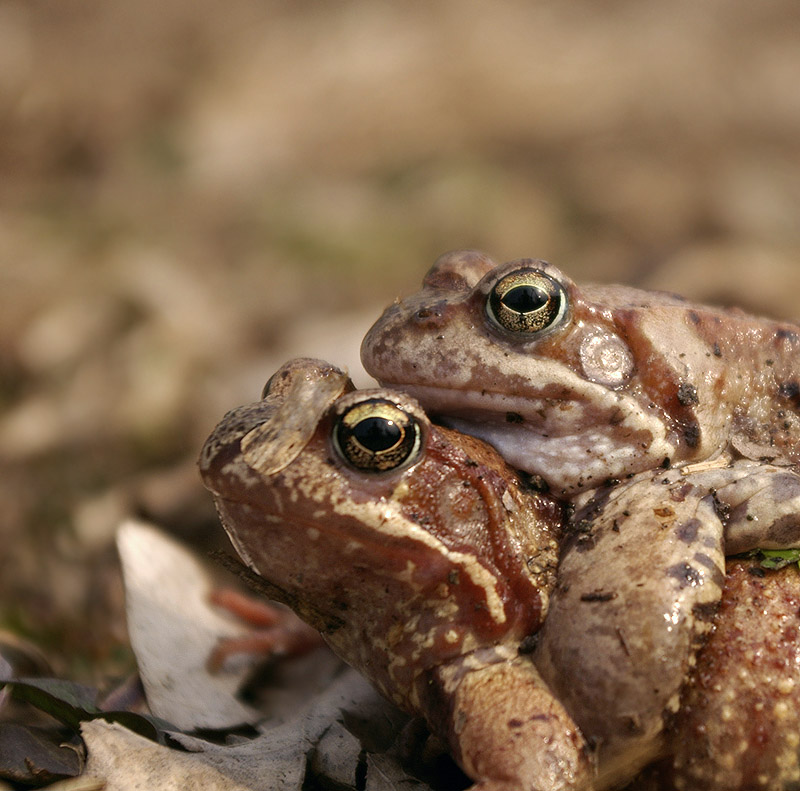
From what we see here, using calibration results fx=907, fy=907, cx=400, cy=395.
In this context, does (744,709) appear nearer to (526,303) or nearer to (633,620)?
(633,620)

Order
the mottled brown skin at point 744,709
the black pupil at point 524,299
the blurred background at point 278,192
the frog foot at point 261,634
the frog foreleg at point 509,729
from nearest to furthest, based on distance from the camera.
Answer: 1. the frog foreleg at point 509,729
2. the mottled brown skin at point 744,709
3. the black pupil at point 524,299
4. the frog foot at point 261,634
5. the blurred background at point 278,192

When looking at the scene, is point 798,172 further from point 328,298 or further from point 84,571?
point 84,571

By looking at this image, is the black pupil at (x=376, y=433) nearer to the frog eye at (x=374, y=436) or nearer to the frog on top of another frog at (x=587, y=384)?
the frog eye at (x=374, y=436)

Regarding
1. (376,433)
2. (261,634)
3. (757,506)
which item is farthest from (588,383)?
(261,634)

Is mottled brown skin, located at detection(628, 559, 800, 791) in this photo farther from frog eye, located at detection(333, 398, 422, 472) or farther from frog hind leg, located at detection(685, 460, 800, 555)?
frog eye, located at detection(333, 398, 422, 472)

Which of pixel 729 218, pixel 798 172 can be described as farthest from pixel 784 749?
pixel 798 172

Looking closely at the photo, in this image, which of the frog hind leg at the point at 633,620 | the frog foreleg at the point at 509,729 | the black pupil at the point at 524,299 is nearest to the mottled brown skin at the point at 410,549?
the frog foreleg at the point at 509,729
